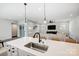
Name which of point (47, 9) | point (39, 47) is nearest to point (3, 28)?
point (47, 9)

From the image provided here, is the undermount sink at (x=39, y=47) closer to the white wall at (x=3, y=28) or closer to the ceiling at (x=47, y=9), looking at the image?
the ceiling at (x=47, y=9)

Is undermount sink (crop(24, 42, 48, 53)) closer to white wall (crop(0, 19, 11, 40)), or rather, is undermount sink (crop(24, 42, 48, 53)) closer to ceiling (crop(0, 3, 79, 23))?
ceiling (crop(0, 3, 79, 23))

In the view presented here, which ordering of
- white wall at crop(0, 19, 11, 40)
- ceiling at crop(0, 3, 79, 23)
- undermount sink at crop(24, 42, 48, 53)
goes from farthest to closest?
white wall at crop(0, 19, 11, 40) → ceiling at crop(0, 3, 79, 23) → undermount sink at crop(24, 42, 48, 53)

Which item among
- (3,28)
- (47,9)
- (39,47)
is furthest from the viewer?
(3,28)

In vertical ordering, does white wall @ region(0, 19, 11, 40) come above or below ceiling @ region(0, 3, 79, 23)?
below

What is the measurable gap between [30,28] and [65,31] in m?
3.03

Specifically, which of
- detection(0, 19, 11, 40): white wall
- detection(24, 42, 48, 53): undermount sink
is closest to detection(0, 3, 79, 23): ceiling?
detection(24, 42, 48, 53): undermount sink

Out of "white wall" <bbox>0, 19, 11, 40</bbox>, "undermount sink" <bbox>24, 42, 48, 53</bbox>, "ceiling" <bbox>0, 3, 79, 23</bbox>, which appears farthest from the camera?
"white wall" <bbox>0, 19, 11, 40</bbox>

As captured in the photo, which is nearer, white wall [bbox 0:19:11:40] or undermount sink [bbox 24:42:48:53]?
undermount sink [bbox 24:42:48:53]

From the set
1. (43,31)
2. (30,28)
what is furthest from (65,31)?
A: (30,28)

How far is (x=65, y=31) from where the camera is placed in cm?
453

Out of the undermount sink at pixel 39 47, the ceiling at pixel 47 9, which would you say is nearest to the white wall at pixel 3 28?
the ceiling at pixel 47 9

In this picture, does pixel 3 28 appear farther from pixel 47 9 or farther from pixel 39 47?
pixel 39 47

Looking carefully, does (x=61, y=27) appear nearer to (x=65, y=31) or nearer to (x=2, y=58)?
(x=65, y=31)
